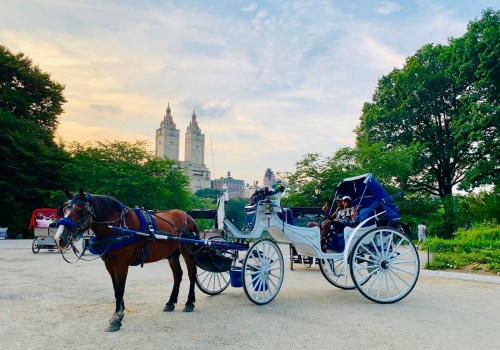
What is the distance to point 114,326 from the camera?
233 inches

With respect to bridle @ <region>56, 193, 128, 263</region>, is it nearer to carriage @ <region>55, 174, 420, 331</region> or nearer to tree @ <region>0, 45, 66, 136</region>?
carriage @ <region>55, 174, 420, 331</region>

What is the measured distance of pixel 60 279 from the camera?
36.4ft

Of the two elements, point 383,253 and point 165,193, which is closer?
point 383,253

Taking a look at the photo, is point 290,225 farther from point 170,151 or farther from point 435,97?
point 170,151

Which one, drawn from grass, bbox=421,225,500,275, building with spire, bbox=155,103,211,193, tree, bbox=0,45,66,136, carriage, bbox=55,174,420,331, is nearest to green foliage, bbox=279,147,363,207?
grass, bbox=421,225,500,275

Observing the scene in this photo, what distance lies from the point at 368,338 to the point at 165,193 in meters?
29.5

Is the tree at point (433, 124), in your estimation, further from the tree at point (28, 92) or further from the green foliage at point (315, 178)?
the tree at point (28, 92)

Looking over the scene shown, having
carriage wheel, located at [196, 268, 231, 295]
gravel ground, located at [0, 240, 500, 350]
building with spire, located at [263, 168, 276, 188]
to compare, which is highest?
building with spire, located at [263, 168, 276, 188]

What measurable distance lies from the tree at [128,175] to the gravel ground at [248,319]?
22768 mm

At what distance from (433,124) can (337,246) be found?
1006 inches

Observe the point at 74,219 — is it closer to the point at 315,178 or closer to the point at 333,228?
the point at 333,228

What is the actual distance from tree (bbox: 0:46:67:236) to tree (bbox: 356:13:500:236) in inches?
962

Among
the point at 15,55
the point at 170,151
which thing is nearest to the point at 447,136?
the point at 15,55

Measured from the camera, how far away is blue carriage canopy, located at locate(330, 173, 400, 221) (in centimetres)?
900
